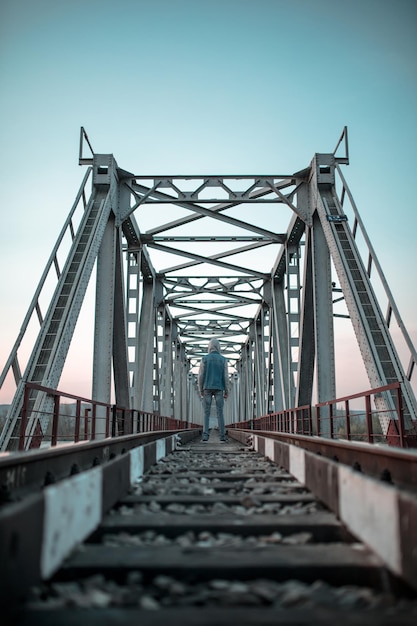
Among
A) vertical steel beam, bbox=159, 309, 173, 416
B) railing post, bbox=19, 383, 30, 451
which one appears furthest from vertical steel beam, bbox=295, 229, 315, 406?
vertical steel beam, bbox=159, 309, 173, 416

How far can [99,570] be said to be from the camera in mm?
2012

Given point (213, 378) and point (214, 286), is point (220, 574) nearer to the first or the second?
point (213, 378)

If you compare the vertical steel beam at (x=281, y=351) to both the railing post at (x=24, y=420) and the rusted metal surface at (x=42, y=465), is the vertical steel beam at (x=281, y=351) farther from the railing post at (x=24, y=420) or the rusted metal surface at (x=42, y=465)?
the rusted metal surface at (x=42, y=465)

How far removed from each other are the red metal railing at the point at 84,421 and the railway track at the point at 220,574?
286 cm

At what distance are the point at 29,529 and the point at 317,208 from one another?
1164cm

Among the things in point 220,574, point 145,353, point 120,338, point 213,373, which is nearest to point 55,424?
point 220,574

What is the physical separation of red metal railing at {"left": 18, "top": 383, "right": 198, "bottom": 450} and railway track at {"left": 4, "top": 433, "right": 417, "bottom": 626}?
286 centimetres

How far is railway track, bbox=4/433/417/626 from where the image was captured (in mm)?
1526

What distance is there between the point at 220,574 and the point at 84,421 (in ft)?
20.8

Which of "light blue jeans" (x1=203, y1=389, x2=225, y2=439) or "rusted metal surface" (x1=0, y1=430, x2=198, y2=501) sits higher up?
"light blue jeans" (x1=203, y1=389, x2=225, y2=439)

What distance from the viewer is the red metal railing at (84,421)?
6.03 metres

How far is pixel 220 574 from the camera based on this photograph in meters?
1.98

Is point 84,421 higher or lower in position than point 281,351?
lower

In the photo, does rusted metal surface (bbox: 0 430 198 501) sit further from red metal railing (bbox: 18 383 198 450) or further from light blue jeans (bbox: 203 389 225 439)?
light blue jeans (bbox: 203 389 225 439)
